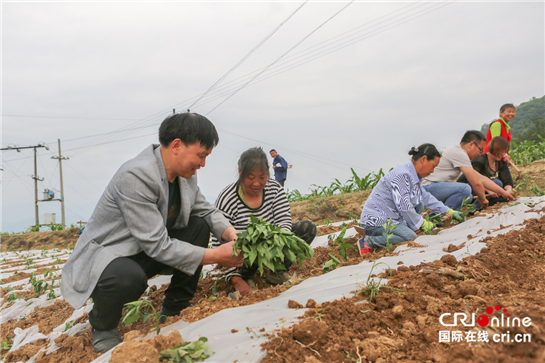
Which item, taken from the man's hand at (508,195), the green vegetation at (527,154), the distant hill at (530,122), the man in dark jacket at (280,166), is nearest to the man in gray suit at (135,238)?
the man's hand at (508,195)

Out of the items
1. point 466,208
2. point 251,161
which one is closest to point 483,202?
point 466,208

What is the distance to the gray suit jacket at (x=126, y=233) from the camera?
2035 mm

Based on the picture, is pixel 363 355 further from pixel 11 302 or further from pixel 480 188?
pixel 480 188

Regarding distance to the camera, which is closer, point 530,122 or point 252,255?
point 252,255

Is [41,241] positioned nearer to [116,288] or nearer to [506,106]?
[116,288]

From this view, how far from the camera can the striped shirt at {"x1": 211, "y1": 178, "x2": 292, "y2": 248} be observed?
118 inches

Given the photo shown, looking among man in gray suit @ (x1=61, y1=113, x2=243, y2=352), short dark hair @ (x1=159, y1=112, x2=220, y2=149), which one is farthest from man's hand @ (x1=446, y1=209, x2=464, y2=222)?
short dark hair @ (x1=159, y1=112, x2=220, y2=149)

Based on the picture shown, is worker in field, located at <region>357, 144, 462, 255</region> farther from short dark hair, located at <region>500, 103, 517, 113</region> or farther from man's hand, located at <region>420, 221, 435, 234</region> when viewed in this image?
short dark hair, located at <region>500, 103, 517, 113</region>

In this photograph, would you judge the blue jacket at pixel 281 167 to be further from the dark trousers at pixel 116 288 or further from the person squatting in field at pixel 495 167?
the dark trousers at pixel 116 288

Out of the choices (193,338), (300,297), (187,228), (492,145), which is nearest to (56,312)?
(187,228)

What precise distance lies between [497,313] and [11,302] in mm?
4018

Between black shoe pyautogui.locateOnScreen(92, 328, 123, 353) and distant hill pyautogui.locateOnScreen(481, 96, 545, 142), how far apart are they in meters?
28.0

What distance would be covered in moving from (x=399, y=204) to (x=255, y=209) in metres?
1.50

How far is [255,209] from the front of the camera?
3020 millimetres
